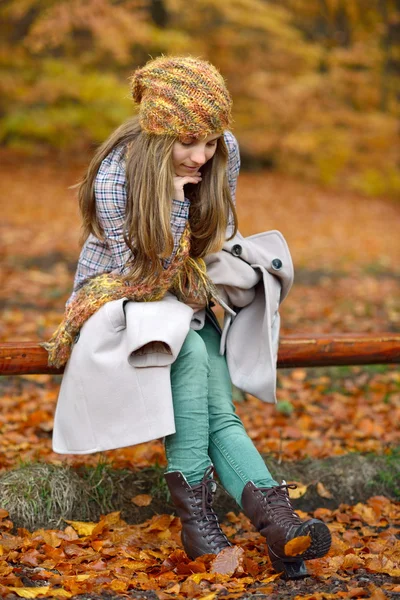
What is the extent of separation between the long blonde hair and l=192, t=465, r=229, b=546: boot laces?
27.8 inches

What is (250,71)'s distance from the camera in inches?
571

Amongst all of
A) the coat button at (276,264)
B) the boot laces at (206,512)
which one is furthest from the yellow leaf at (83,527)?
the coat button at (276,264)

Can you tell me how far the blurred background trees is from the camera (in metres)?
11.8

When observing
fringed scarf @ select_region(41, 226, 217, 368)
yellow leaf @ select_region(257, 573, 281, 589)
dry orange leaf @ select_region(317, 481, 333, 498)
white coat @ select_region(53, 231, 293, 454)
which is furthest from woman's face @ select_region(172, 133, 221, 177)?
dry orange leaf @ select_region(317, 481, 333, 498)

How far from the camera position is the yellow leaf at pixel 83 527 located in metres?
2.80

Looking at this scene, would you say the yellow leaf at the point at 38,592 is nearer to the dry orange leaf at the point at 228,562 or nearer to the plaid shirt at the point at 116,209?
the dry orange leaf at the point at 228,562

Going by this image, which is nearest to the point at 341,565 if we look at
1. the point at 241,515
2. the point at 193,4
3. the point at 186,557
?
the point at 186,557

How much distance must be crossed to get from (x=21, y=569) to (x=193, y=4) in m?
12.9

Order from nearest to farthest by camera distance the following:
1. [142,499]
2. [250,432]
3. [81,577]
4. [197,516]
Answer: [81,577], [197,516], [142,499], [250,432]

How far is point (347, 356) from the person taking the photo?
3328 mm

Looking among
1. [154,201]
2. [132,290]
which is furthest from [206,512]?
[154,201]

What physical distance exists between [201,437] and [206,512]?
0.24 m

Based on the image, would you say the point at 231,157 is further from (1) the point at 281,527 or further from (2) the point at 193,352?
(1) the point at 281,527

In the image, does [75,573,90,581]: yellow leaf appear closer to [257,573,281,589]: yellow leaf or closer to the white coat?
the white coat
